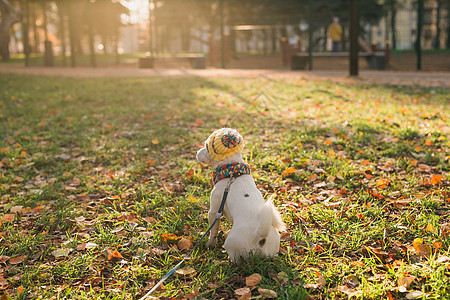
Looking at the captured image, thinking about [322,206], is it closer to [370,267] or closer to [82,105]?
[370,267]

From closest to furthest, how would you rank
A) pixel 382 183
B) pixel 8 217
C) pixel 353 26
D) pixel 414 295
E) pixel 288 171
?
pixel 414 295 → pixel 8 217 → pixel 382 183 → pixel 288 171 → pixel 353 26

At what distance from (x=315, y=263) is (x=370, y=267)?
0.35 metres

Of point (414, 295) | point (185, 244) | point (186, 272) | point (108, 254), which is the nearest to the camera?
point (414, 295)

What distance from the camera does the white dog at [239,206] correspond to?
246cm

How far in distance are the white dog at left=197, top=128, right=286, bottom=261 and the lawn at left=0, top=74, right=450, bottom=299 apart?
148 millimetres

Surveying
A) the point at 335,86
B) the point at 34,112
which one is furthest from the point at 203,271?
the point at 335,86

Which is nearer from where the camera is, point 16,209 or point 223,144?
point 223,144

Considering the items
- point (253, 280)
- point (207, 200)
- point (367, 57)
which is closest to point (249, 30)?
point (367, 57)

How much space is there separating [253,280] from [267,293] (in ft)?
0.46

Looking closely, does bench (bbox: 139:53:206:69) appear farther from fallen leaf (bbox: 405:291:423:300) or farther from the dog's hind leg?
fallen leaf (bbox: 405:291:423:300)

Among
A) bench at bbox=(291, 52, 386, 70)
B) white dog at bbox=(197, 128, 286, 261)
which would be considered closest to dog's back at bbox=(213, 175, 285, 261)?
white dog at bbox=(197, 128, 286, 261)

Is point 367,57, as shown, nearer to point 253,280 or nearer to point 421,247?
point 421,247

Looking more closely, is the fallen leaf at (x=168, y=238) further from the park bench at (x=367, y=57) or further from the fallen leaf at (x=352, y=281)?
the park bench at (x=367, y=57)

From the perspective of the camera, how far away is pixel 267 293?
235 cm
